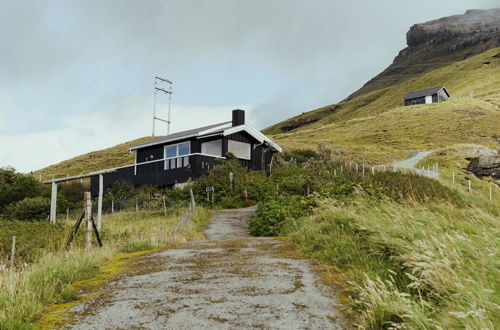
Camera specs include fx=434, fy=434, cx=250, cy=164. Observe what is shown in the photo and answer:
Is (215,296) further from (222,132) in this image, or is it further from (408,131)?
(408,131)

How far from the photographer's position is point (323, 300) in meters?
5.52

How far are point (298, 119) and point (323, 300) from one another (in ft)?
500

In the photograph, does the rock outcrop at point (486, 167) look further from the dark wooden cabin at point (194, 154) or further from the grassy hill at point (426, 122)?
the dark wooden cabin at point (194, 154)

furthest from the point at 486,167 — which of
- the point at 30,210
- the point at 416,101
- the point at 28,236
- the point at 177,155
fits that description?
the point at 416,101

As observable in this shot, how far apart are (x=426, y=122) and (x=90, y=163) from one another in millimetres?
60541

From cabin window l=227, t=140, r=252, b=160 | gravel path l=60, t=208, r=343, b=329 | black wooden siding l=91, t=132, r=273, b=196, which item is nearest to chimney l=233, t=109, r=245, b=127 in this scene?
black wooden siding l=91, t=132, r=273, b=196

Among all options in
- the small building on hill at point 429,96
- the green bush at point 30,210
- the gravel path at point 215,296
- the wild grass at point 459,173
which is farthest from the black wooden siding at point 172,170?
the small building on hill at point 429,96

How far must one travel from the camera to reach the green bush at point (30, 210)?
2727 cm

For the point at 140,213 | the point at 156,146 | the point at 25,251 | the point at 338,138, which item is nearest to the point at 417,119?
the point at 338,138

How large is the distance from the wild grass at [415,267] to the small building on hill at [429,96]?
10381 cm

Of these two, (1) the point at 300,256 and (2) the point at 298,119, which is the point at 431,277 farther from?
(2) the point at 298,119

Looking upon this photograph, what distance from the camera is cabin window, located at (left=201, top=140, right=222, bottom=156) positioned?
32469 mm

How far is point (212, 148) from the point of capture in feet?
107

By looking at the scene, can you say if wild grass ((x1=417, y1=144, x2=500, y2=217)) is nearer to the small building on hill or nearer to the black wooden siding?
the black wooden siding
